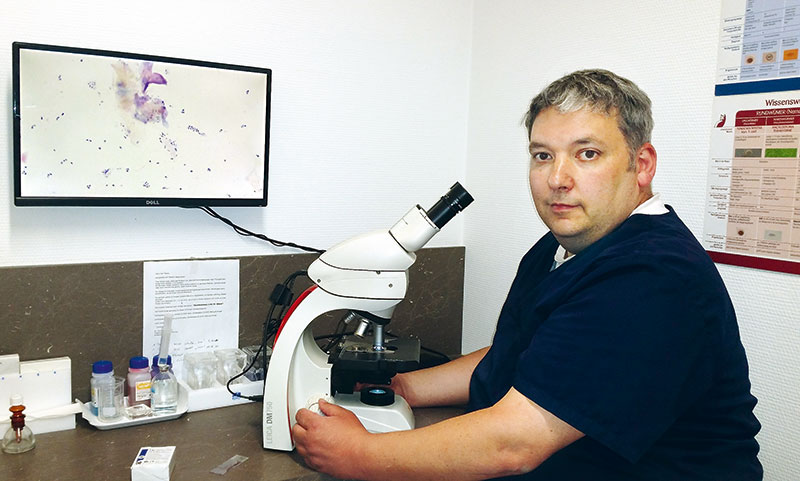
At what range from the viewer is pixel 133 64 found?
152 cm

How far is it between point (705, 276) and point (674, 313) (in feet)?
0.37

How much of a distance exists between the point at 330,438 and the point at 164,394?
0.51m

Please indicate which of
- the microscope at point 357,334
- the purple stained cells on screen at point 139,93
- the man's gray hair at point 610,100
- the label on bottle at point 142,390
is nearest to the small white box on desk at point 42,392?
the label on bottle at point 142,390

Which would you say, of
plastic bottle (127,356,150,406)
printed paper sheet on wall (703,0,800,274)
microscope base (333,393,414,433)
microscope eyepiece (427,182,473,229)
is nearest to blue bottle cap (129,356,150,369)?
plastic bottle (127,356,150,406)

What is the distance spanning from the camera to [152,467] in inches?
47.8

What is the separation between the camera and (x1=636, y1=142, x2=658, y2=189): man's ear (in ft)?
4.18

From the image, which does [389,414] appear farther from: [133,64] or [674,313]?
[133,64]

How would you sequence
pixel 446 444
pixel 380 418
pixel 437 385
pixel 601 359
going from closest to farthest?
1. pixel 601 359
2. pixel 446 444
3. pixel 380 418
4. pixel 437 385

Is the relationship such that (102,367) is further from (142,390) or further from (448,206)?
(448,206)

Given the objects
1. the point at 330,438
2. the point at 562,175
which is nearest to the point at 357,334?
the point at 330,438

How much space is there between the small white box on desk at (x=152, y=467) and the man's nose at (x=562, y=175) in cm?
98

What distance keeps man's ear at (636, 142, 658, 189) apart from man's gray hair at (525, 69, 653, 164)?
1 cm

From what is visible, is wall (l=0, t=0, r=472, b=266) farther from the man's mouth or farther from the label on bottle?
the man's mouth

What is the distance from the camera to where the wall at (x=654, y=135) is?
4.52 feet
